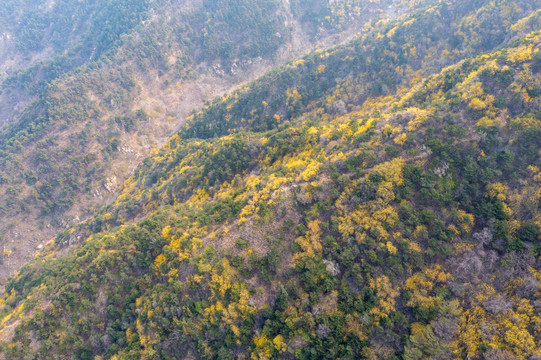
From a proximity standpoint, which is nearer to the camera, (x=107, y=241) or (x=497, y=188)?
(x=497, y=188)

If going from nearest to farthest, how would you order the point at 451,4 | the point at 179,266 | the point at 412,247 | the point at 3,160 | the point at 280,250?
1. the point at 412,247
2. the point at 280,250
3. the point at 179,266
4. the point at 451,4
5. the point at 3,160

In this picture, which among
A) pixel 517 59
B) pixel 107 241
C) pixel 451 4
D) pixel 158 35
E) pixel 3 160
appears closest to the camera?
pixel 517 59

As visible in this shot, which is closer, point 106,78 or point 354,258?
point 354,258

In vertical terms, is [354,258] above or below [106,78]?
below

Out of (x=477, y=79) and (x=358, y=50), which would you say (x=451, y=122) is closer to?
(x=477, y=79)

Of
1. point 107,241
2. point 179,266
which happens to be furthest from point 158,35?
point 179,266
